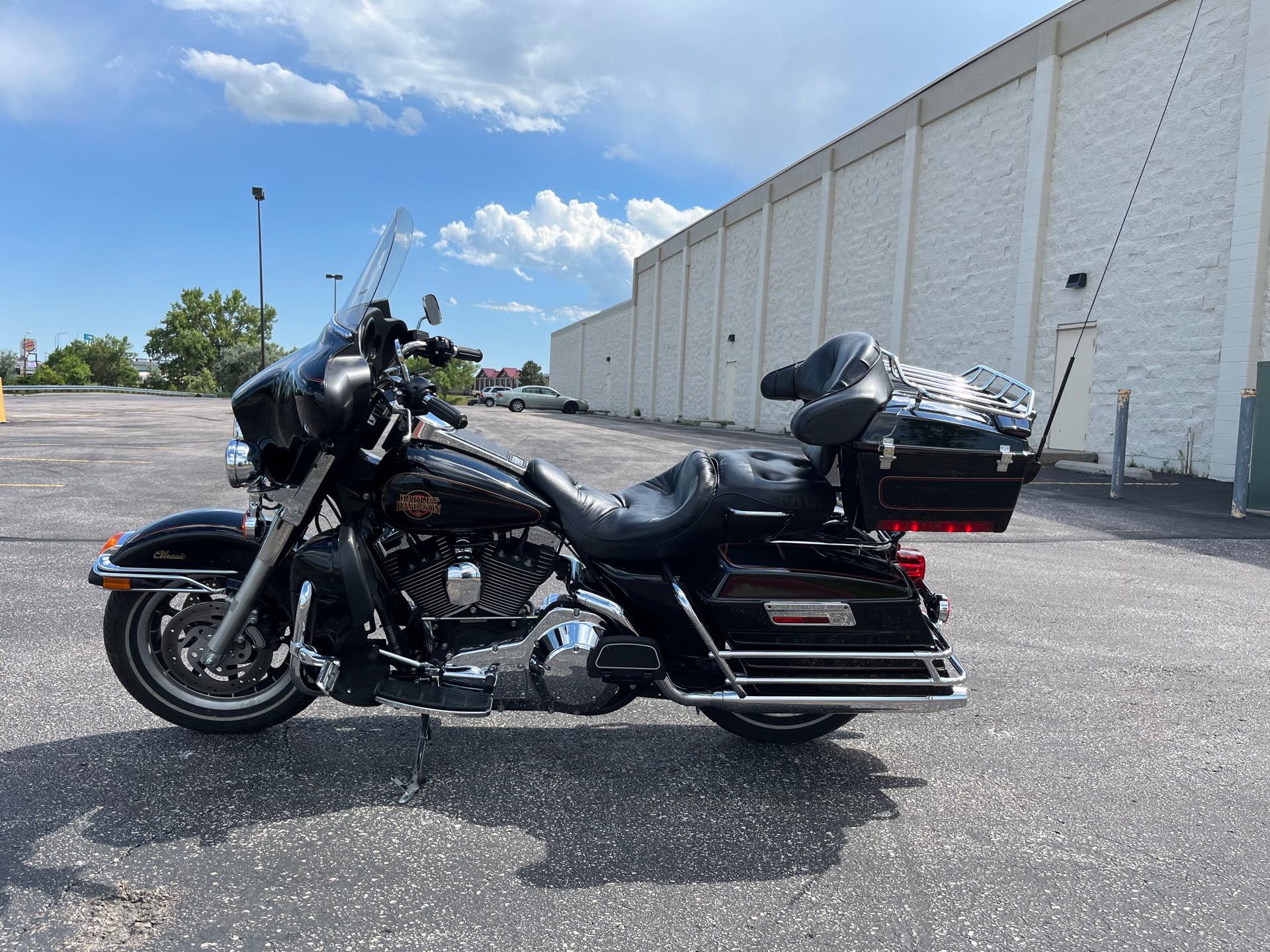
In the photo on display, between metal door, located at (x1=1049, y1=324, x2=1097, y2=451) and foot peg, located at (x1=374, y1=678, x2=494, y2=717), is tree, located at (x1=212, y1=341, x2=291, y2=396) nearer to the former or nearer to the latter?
metal door, located at (x1=1049, y1=324, x2=1097, y2=451)

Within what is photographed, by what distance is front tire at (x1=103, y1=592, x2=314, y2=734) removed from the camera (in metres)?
2.99

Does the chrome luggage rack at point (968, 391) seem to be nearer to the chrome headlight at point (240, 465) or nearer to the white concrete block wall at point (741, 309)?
the chrome headlight at point (240, 465)

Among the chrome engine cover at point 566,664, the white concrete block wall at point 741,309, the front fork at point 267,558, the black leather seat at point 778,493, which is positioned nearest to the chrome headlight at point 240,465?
the front fork at point 267,558

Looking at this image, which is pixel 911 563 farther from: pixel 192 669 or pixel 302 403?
pixel 192 669

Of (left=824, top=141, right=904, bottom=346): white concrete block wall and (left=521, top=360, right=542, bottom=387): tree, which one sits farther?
(left=521, top=360, right=542, bottom=387): tree

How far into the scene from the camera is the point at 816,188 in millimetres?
24750

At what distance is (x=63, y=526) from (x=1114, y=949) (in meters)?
7.71

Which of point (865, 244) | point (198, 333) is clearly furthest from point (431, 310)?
point (198, 333)

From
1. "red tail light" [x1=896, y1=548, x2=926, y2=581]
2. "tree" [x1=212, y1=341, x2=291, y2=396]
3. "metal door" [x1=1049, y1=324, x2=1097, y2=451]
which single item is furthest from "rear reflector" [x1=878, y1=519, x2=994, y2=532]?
"tree" [x1=212, y1=341, x2=291, y2=396]

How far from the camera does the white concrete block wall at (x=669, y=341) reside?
1452 inches

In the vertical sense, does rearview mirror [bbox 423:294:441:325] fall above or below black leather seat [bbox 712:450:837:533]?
above

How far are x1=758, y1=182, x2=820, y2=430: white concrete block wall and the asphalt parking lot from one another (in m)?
21.4

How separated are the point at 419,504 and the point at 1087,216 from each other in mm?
15510

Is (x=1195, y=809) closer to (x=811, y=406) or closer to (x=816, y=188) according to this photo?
(x=811, y=406)
